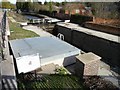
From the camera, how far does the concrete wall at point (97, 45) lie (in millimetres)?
8500

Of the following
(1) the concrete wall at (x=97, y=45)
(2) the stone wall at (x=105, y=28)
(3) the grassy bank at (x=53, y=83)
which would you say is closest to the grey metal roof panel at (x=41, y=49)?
(3) the grassy bank at (x=53, y=83)

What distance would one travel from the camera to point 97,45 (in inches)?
392

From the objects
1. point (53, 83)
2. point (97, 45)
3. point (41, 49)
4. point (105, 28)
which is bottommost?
point (53, 83)

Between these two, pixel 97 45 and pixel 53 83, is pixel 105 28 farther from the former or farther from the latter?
pixel 53 83

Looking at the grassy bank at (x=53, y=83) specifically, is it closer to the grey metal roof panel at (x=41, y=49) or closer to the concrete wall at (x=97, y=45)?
the grey metal roof panel at (x=41, y=49)

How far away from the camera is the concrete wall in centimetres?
850

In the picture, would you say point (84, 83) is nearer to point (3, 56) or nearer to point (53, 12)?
point (3, 56)

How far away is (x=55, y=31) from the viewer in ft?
54.4

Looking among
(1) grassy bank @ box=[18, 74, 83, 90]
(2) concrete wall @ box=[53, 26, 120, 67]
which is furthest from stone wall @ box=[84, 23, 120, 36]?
(1) grassy bank @ box=[18, 74, 83, 90]

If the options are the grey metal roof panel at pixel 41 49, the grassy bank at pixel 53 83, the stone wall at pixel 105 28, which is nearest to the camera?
the grassy bank at pixel 53 83

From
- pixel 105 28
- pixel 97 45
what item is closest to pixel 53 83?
pixel 97 45

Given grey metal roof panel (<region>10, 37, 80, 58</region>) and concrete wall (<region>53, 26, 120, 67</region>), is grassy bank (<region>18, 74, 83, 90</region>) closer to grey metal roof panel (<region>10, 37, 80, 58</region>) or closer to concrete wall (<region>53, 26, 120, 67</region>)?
grey metal roof panel (<region>10, 37, 80, 58</region>)

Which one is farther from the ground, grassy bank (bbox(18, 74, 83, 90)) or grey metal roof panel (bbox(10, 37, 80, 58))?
grey metal roof panel (bbox(10, 37, 80, 58))

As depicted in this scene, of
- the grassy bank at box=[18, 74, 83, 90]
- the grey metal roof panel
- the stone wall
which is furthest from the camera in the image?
the stone wall
